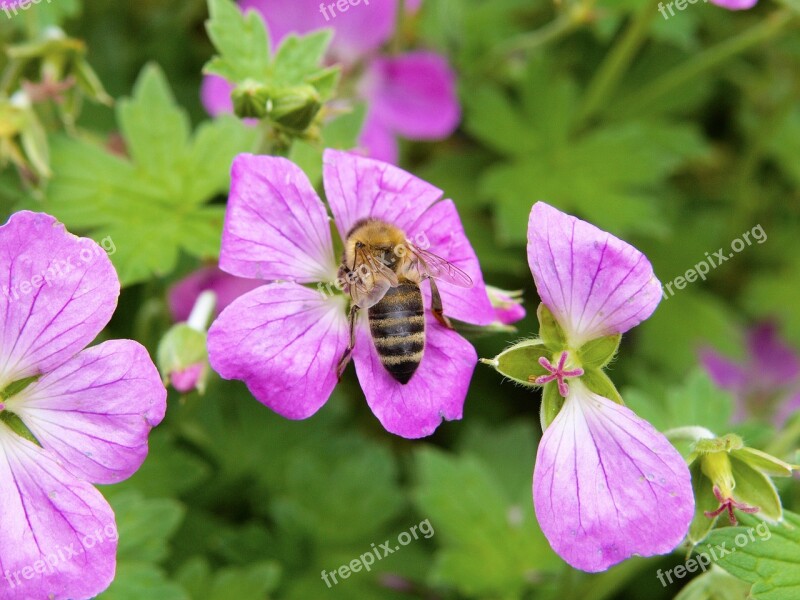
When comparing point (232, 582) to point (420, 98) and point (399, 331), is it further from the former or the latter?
point (420, 98)

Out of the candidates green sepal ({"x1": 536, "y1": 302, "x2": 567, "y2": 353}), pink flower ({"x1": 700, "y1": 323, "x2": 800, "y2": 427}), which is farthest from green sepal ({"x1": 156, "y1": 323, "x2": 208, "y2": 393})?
pink flower ({"x1": 700, "y1": 323, "x2": 800, "y2": 427})

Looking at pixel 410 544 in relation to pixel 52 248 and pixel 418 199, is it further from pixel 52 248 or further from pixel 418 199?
pixel 52 248

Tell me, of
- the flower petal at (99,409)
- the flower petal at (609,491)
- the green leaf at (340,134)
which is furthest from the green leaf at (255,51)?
the flower petal at (609,491)

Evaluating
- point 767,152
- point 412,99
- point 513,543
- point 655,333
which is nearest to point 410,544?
point 513,543

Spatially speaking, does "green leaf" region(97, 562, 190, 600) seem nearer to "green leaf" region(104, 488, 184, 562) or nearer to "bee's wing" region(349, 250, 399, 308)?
"green leaf" region(104, 488, 184, 562)

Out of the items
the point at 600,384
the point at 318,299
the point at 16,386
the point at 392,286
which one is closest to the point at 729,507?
the point at 600,384

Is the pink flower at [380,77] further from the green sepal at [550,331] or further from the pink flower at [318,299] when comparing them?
the green sepal at [550,331]
